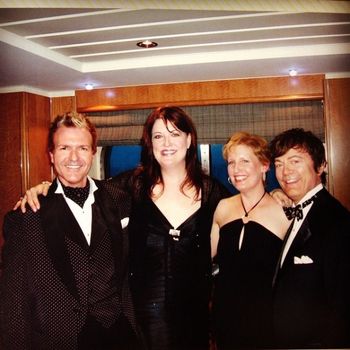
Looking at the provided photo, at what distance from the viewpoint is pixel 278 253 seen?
171 cm

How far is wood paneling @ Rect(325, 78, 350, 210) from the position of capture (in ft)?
10.9

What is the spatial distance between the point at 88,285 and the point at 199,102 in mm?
2463

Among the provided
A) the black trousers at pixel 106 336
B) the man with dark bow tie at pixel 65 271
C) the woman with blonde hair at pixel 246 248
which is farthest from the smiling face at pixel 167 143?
the black trousers at pixel 106 336

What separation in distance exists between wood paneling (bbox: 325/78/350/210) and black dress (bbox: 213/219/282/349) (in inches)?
72.9

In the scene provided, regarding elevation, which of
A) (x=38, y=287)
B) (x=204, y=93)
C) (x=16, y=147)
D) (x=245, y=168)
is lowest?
(x=38, y=287)

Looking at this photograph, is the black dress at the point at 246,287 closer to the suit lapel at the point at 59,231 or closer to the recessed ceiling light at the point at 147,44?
the suit lapel at the point at 59,231

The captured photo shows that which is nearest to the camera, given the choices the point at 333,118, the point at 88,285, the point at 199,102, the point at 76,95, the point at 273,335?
the point at 88,285

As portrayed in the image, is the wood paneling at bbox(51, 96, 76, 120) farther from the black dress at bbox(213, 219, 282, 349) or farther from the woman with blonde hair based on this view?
the black dress at bbox(213, 219, 282, 349)

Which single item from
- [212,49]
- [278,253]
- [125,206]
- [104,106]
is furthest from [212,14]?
[104,106]

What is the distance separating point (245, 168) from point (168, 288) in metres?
0.68

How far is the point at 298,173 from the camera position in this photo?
1656 millimetres

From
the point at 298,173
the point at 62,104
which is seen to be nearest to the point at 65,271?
the point at 298,173

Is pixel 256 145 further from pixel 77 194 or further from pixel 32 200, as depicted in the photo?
pixel 32 200

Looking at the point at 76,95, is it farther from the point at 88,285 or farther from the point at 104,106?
the point at 88,285
